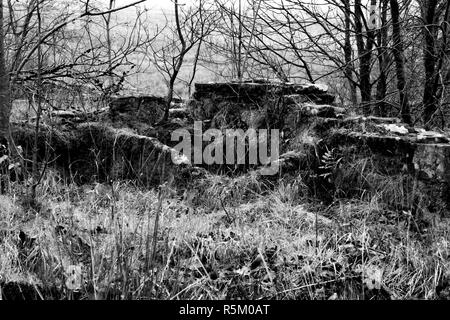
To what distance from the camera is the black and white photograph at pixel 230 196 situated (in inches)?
122

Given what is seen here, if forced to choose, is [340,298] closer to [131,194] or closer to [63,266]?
[63,266]

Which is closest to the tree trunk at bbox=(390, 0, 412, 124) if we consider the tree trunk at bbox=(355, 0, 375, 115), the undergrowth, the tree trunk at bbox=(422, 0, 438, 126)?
the tree trunk at bbox=(422, 0, 438, 126)

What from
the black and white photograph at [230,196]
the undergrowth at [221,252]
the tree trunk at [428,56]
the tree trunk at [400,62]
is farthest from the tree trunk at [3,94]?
the tree trunk at [428,56]

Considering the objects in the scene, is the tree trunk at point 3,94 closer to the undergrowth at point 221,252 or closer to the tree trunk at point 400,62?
the undergrowth at point 221,252

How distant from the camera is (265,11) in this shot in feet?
26.6

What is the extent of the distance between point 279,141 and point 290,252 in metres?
2.53

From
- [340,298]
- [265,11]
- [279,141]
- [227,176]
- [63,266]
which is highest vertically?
[265,11]

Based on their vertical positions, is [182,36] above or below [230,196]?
above

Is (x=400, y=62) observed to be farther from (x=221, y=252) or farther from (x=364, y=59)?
(x=221, y=252)

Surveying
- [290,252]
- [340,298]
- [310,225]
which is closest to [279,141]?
[310,225]

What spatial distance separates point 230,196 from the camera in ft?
16.0

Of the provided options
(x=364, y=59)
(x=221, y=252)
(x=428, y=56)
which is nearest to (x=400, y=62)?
(x=428, y=56)

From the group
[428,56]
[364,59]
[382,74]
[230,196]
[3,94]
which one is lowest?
[230,196]

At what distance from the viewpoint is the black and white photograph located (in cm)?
310
